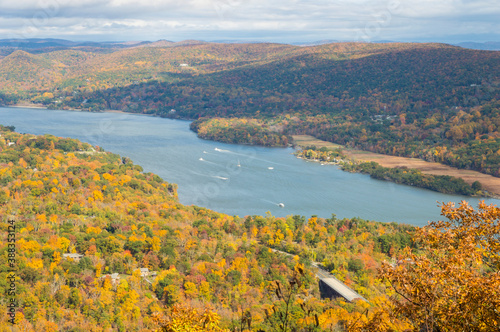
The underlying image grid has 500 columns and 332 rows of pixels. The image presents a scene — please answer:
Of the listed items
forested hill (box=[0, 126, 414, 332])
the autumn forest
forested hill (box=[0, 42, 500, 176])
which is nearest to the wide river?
the autumn forest

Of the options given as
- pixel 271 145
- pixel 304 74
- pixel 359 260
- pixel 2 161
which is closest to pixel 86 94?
pixel 304 74

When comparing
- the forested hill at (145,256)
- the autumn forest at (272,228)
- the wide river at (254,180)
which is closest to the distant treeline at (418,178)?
the autumn forest at (272,228)

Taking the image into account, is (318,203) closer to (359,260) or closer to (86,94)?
(359,260)

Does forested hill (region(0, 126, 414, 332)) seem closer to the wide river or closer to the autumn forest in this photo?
the autumn forest

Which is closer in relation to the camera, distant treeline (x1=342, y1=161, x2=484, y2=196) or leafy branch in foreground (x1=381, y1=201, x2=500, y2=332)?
leafy branch in foreground (x1=381, y1=201, x2=500, y2=332)

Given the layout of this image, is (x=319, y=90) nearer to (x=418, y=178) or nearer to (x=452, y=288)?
(x=418, y=178)

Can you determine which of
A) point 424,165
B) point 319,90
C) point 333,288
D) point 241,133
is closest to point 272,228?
point 333,288
